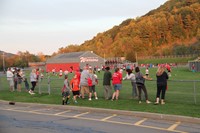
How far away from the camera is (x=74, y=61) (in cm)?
8912

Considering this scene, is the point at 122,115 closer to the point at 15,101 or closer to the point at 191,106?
the point at 191,106

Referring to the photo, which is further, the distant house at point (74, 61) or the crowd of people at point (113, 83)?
the distant house at point (74, 61)

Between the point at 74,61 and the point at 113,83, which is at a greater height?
the point at 74,61

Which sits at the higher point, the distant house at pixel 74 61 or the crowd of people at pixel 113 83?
the distant house at pixel 74 61

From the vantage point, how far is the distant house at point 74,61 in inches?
3489

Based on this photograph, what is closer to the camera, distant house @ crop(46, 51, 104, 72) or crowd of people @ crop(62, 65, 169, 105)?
crowd of people @ crop(62, 65, 169, 105)

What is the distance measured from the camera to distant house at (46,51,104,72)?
88625 millimetres

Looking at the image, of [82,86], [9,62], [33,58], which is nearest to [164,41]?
[33,58]

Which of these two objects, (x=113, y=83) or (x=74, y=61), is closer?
(x=113, y=83)

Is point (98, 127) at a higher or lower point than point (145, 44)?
lower

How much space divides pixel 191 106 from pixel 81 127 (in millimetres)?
5211

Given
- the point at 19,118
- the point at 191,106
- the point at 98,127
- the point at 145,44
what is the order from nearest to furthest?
the point at 98,127 → the point at 19,118 → the point at 191,106 → the point at 145,44

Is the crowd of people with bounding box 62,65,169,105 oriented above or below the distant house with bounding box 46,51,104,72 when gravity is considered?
below

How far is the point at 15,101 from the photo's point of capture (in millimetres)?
16391
